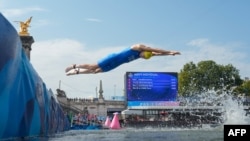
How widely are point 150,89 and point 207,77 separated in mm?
33613

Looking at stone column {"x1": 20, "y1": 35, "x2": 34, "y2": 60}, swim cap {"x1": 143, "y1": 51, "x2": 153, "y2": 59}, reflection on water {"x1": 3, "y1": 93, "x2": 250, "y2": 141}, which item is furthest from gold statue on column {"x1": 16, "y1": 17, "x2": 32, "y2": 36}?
swim cap {"x1": 143, "y1": 51, "x2": 153, "y2": 59}

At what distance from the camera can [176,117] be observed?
196ft

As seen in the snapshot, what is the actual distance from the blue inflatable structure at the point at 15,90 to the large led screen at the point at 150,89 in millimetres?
51936

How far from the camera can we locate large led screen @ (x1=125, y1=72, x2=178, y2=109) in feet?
208

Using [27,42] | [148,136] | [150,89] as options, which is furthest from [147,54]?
[150,89]

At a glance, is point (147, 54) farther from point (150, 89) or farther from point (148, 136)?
point (150, 89)

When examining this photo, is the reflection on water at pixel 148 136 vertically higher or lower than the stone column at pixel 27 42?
lower

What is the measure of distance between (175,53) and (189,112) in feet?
180

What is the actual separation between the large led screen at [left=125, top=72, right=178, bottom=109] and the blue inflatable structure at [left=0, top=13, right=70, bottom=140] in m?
51.9

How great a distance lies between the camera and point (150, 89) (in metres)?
63.6

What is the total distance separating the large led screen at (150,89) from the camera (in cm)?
6353

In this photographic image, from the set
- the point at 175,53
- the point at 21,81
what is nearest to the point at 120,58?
the point at 175,53

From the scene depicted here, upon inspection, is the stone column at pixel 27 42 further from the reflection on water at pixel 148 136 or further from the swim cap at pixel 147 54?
the swim cap at pixel 147 54

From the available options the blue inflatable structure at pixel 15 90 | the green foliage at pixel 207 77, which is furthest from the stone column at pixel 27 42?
the green foliage at pixel 207 77
